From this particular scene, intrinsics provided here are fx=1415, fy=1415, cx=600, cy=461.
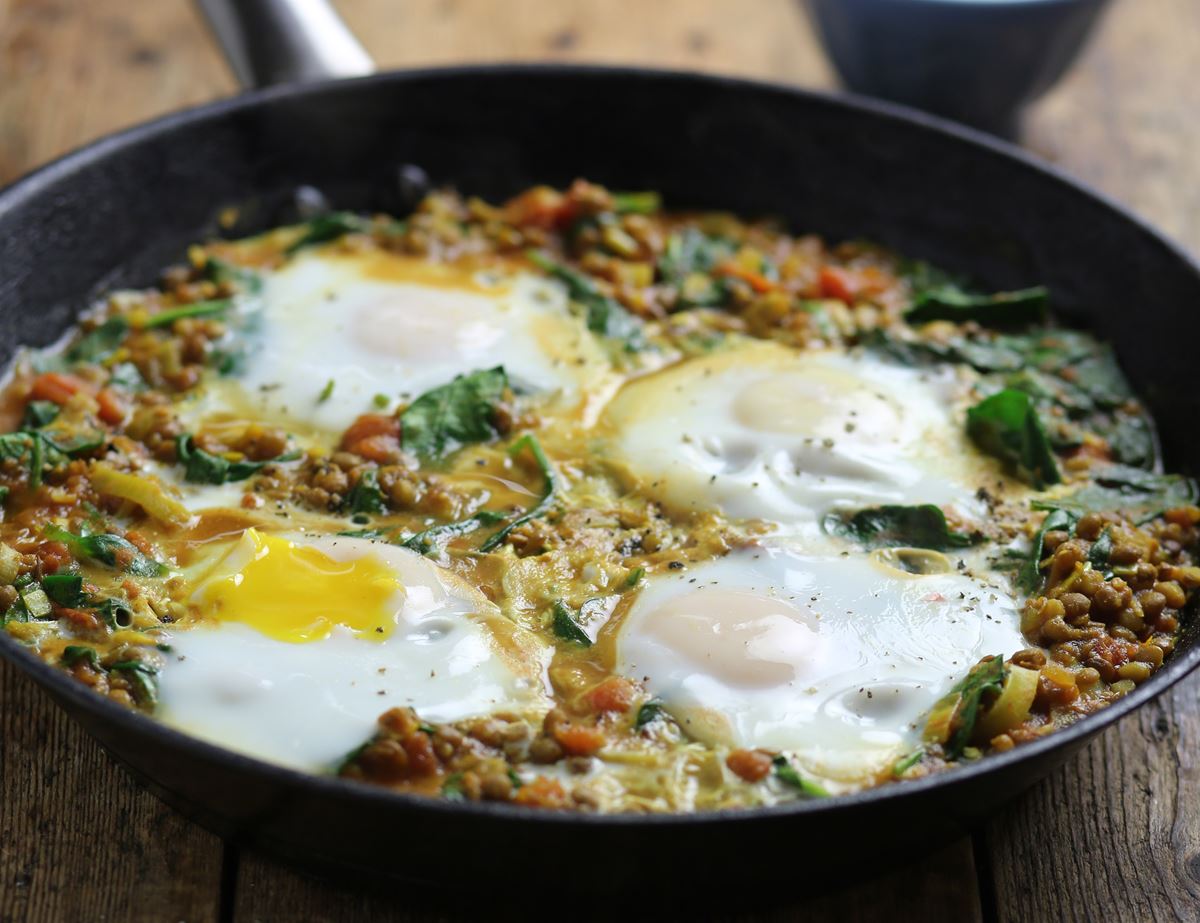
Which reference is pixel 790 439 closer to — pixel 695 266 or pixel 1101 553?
pixel 1101 553

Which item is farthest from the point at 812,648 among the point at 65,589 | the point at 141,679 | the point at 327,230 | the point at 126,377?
the point at 327,230

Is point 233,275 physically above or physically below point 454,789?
above

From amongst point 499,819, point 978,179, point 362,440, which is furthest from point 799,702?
point 978,179

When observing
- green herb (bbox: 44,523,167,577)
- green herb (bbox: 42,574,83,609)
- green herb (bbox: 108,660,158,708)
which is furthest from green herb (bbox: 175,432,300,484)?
green herb (bbox: 108,660,158,708)

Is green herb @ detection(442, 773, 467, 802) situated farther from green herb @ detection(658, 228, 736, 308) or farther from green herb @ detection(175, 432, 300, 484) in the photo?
green herb @ detection(658, 228, 736, 308)

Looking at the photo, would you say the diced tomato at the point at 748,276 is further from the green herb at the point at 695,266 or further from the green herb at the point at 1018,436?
the green herb at the point at 1018,436

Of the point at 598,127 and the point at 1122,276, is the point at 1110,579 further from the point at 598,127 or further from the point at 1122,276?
the point at 598,127
